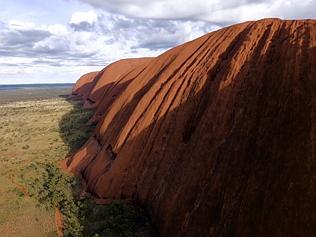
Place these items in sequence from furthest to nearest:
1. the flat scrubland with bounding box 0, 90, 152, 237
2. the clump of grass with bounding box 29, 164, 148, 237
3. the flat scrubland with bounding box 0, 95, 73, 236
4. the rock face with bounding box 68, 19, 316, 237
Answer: the flat scrubland with bounding box 0, 95, 73, 236
the flat scrubland with bounding box 0, 90, 152, 237
the clump of grass with bounding box 29, 164, 148, 237
the rock face with bounding box 68, 19, 316, 237

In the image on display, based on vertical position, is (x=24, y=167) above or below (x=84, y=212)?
below

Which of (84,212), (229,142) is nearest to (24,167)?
(84,212)

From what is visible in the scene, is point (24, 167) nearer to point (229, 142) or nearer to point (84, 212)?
point (84, 212)

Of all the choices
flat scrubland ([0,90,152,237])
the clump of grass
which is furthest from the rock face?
flat scrubland ([0,90,152,237])

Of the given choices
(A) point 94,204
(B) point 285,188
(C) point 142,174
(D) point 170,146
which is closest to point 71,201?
(A) point 94,204

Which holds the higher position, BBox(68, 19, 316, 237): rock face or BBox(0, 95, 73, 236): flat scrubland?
BBox(68, 19, 316, 237): rock face

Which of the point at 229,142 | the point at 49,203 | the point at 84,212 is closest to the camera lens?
the point at 229,142

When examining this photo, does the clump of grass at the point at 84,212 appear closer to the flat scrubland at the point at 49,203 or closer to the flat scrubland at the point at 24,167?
the flat scrubland at the point at 49,203

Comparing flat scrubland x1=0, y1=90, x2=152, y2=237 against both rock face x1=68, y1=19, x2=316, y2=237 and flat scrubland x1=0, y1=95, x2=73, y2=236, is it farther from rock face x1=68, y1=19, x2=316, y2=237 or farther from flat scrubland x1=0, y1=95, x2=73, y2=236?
rock face x1=68, y1=19, x2=316, y2=237
